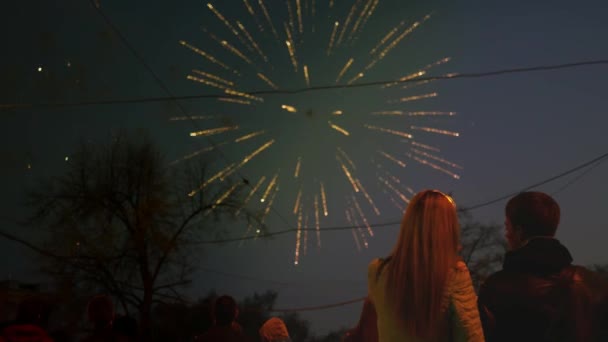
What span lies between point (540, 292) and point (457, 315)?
776 millimetres

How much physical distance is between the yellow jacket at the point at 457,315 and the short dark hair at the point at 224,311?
99.3 inches

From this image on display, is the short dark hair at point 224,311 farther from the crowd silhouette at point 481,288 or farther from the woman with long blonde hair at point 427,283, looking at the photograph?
the woman with long blonde hair at point 427,283

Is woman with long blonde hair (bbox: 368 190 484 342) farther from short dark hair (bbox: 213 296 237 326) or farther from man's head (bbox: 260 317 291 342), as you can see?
man's head (bbox: 260 317 291 342)

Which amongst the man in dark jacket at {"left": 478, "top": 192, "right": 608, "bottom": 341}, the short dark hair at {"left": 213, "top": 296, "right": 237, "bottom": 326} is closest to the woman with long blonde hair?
the man in dark jacket at {"left": 478, "top": 192, "right": 608, "bottom": 341}

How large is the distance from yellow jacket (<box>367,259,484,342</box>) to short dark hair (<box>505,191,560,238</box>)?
0.79 meters

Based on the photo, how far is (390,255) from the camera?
2.77 m

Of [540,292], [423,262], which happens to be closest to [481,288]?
[540,292]

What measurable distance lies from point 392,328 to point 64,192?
25.5 m

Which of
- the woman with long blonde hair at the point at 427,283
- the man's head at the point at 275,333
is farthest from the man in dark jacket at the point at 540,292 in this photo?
the man's head at the point at 275,333

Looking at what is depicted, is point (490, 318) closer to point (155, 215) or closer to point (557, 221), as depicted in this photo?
point (557, 221)

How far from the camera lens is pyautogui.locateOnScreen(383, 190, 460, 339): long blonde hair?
2495mm

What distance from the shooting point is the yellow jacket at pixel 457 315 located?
7.94ft

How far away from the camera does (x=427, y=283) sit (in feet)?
8.25

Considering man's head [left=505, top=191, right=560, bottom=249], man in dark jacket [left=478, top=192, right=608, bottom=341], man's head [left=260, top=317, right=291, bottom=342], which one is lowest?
man's head [left=260, top=317, right=291, bottom=342]
